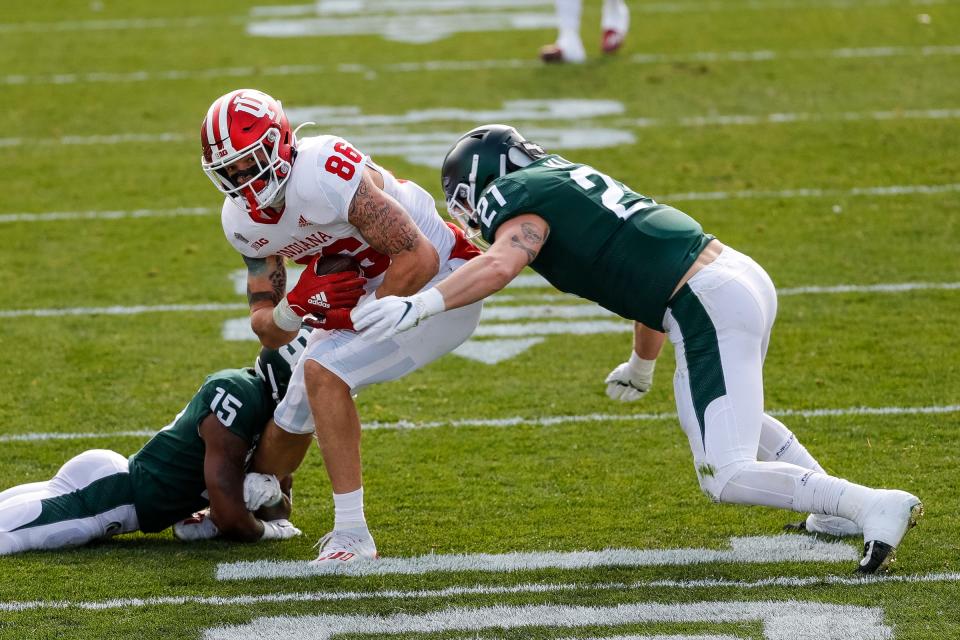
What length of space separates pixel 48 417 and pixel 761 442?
2688 mm

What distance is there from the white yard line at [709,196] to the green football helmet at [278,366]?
337cm

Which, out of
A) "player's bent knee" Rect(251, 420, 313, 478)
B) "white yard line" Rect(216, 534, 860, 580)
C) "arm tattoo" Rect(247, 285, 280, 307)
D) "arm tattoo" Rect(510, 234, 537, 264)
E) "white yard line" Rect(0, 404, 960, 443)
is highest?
"arm tattoo" Rect(510, 234, 537, 264)


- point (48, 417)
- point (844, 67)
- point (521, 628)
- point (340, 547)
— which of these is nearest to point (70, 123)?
point (48, 417)

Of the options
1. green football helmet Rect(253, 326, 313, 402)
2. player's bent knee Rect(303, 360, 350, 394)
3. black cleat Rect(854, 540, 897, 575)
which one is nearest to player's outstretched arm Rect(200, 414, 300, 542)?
green football helmet Rect(253, 326, 313, 402)

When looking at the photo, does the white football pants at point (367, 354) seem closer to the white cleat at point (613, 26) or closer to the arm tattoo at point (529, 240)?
the arm tattoo at point (529, 240)

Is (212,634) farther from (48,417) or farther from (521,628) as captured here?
(48,417)

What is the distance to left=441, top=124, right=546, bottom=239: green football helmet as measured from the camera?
3.82 metres

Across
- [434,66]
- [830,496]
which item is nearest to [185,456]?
[830,496]

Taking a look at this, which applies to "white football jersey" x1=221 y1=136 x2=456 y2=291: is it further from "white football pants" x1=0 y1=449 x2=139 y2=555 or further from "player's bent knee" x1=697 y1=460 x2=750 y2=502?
"player's bent knee" x1=697 y1=460 x2=750 y2=502

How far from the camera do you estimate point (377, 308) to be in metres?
3.40

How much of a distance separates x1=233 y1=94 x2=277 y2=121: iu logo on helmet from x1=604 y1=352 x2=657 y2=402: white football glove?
1.32m

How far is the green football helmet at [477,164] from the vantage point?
3820mm

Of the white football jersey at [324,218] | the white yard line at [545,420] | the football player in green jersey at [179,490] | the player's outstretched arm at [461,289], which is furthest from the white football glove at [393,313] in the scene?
the white yard line at [545,420]

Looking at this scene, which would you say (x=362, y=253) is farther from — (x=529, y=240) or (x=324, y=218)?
(x=529, y=240)
